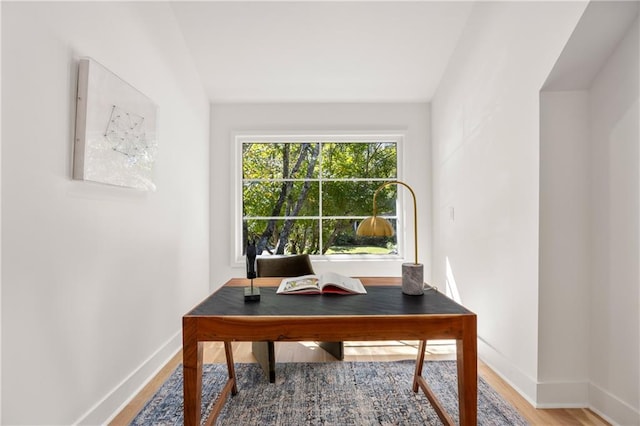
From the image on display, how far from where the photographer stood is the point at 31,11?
1.41m

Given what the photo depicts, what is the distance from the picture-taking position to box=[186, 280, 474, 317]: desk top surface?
1.49 meters

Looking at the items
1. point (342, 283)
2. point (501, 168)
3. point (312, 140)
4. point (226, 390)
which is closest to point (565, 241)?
point (501, 168)

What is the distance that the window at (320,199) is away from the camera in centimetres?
411

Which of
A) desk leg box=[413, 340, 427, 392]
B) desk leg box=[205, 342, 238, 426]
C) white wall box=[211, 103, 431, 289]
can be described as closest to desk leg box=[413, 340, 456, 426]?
desk leg box=[413, 340, 427, 392]

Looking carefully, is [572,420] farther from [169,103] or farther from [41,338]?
[169,103]

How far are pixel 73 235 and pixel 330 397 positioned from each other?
1602 millimetres

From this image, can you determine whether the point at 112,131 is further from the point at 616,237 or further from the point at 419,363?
the point at 616,237

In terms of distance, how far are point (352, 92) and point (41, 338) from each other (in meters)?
3.27

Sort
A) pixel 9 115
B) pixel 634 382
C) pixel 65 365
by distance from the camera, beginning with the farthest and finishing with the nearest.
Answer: pixel 634 382
pixel 65 365
pixel 9 115

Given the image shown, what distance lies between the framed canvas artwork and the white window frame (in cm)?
162

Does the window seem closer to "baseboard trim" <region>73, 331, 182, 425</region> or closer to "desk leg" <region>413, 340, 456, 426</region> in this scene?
"baseboard trim" <region>73, 331, 182, 425</region>

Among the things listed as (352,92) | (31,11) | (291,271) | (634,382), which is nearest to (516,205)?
(634,382)

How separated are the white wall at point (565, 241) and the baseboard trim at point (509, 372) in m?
0.06

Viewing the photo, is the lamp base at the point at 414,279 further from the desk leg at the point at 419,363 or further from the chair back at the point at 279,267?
the chair back at the point at 279,267
